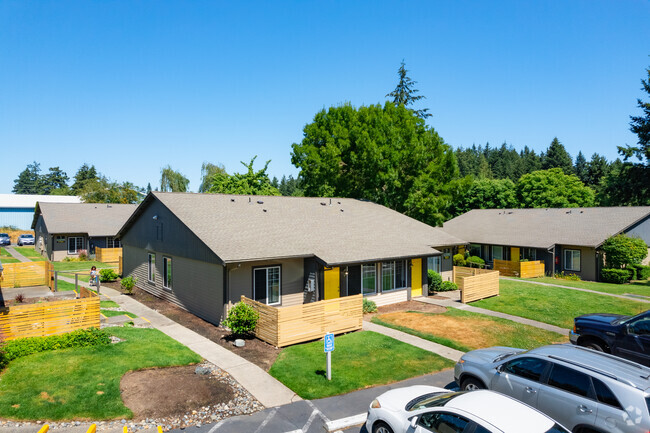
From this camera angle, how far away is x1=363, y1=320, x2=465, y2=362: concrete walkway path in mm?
14109

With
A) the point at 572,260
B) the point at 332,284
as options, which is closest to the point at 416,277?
the point at 332,284

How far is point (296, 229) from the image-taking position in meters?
21.6

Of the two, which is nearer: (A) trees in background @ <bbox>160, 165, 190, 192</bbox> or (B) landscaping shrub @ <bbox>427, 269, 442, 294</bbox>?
(B) landscaping shrub @ <bbox>427, 269, 442, 294</bbox>

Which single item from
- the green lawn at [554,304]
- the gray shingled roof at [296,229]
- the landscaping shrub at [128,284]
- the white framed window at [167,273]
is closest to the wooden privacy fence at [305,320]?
the gray shingled roof at [296,229]

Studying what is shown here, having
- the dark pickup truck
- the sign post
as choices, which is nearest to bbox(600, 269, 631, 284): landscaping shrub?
the dark pickup truck

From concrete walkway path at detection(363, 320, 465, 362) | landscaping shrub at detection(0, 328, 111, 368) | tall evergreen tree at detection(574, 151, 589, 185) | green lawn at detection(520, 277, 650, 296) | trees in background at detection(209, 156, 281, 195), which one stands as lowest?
green lawn at detection(520, 277, 650, 296)

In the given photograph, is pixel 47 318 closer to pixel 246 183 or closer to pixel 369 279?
pixel 369 279

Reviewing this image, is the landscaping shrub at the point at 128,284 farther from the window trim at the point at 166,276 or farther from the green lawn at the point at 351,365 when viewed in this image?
the green lawn at the point at 351,365

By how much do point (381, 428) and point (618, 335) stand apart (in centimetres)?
880

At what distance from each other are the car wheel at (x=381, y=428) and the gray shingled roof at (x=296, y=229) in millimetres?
9478

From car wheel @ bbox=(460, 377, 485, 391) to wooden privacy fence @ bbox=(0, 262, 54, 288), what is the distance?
81.7 ft

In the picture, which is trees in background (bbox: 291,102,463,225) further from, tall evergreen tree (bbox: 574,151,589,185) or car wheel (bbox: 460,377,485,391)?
tall evergreen tree (bbox: 574,151,589,185)

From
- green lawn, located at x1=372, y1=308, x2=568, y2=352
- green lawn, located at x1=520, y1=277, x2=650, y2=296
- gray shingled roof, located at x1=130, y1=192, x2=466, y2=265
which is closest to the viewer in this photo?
green lawn, located at x1=372, y1=308, x2=568, y2=352

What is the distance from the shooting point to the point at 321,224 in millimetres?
23516
